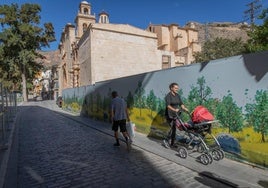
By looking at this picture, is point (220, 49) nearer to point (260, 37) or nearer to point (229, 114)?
point (260, 37)

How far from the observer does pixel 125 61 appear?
35594 millimetres

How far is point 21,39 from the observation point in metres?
47.1

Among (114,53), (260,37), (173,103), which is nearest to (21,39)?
(114,53)

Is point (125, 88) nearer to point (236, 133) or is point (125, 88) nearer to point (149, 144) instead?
point (149, 144)

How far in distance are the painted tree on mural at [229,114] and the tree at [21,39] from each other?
150 ft

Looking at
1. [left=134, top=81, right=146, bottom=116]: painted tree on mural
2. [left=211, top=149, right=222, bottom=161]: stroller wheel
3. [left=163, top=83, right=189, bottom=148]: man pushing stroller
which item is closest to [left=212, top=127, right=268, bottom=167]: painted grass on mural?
[left=211, top=149, right=222, bottom=161]: stroller wheel

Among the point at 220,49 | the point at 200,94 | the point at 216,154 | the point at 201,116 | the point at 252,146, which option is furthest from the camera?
the point at 220,49

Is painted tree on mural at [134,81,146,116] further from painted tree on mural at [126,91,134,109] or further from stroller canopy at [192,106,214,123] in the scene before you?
stroller canopy at [192,106,214,123]

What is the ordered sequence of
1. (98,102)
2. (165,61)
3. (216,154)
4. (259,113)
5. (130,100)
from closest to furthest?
(259,113) < (216,154) < (130,100) < (98,102) < (165,61)

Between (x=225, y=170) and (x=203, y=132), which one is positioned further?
(x=203, y=132)

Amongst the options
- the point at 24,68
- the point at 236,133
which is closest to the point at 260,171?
the point at 236,133

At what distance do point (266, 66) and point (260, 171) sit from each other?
2.27 m

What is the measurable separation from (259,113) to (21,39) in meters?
48.7

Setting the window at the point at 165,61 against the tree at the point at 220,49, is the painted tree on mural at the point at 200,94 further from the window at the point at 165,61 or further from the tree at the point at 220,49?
the window at the point at 165,61
